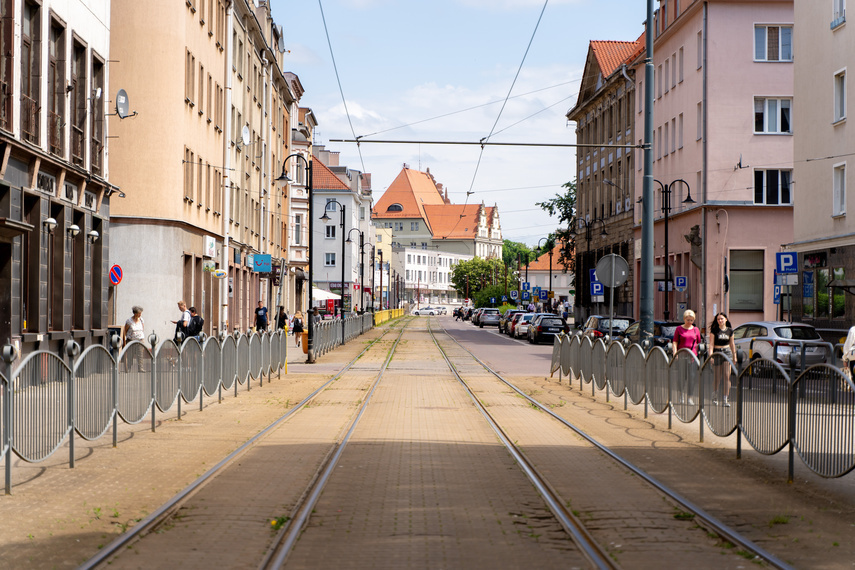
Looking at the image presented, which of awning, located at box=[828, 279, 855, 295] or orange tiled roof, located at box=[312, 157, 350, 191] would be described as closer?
awning, located at box=[828, 279, 855, 295]

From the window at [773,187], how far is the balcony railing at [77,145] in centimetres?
3162

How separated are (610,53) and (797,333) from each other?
4642 centimetres

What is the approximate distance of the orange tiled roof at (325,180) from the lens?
359ft

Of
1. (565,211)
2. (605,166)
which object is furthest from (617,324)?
(565,211)

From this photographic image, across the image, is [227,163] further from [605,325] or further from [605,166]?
A: [605,166]

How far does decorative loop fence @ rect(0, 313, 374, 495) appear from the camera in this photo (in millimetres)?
9594

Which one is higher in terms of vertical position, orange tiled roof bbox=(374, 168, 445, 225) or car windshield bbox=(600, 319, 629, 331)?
orange tiled roof bbox=(374, 168, 445, 225)

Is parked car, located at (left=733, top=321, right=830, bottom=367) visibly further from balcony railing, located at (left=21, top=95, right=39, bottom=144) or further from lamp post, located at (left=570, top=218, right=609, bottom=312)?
lamp post, located at (left=570, top=218, right=609, bottom=312)

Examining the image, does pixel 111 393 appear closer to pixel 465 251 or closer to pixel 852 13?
pixel 852 13

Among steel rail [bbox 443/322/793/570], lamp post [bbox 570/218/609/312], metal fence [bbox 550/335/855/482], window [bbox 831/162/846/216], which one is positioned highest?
lamp post [bbox 570/218/609/312]

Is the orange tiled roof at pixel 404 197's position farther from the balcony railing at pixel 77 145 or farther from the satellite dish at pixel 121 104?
the balcony railing at pixel 77 145

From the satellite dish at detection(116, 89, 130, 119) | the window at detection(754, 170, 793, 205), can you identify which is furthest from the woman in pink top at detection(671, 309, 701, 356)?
the window at detection(754, 170, 793, 205)

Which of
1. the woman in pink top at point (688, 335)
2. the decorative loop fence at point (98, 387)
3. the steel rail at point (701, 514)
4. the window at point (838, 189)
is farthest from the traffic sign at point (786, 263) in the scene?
the steel rail at point (701, 514)

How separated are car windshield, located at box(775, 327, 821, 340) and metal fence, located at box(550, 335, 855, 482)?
987 cm
